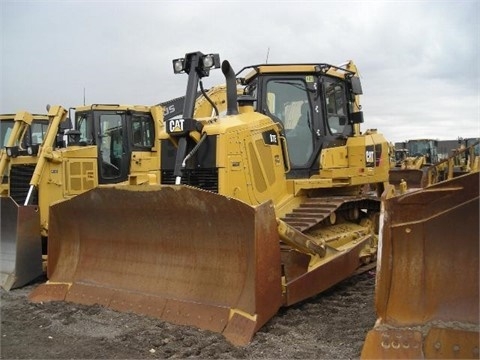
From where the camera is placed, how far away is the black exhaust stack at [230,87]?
6004 mm

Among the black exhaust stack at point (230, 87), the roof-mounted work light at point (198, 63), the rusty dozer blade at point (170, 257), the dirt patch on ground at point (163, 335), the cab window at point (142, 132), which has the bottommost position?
the dirt patch on ground at point (163, 335)

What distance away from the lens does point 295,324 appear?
15.5ft

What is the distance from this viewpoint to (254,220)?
441cm

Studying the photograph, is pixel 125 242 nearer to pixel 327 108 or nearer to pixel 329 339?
pixel 329 339

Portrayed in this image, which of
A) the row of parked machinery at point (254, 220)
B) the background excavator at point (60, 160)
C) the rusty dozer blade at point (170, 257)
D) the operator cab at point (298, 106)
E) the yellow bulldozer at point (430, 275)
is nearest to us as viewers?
the yellow bulldozer at point (430, 275)

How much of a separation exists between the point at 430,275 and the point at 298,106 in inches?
141

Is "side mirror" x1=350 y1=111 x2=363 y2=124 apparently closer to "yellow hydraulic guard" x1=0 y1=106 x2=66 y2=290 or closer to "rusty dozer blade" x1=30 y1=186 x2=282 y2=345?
"rusty dozer blade" x1=30 y1=186 x2=282 y2=345

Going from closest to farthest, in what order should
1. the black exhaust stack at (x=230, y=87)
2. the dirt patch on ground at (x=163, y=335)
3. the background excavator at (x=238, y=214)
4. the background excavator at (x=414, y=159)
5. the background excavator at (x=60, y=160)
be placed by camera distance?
the dirt patch on ground at (x=163, y=335) < the background excavator at (x=238, y=214) < the black exhaust stack at (x=230, y=87) < the background excavator at (x=60, y=160) < the background excavator at (x=414, y=159)

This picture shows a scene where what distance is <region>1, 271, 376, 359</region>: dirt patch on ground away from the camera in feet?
Result: 13.2

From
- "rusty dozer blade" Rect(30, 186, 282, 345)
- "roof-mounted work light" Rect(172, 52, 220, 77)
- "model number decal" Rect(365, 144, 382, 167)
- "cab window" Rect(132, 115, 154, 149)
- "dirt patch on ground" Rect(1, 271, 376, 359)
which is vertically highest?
"roof-mounted work light" Rect(172, 52, 220, 77)

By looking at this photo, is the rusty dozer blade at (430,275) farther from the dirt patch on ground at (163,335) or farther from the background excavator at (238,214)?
the background excavator at (238,214)

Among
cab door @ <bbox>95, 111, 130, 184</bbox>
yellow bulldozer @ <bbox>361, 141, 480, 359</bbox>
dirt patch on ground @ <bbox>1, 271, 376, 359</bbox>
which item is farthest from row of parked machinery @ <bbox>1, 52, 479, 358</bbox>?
cab door @ <bbox>95, 111, 130, 184</bbox>

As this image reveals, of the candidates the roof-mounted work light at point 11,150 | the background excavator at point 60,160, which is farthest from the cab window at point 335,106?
the roof-mounted work light at point 11,150

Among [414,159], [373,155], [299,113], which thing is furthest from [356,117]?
[414,159]
